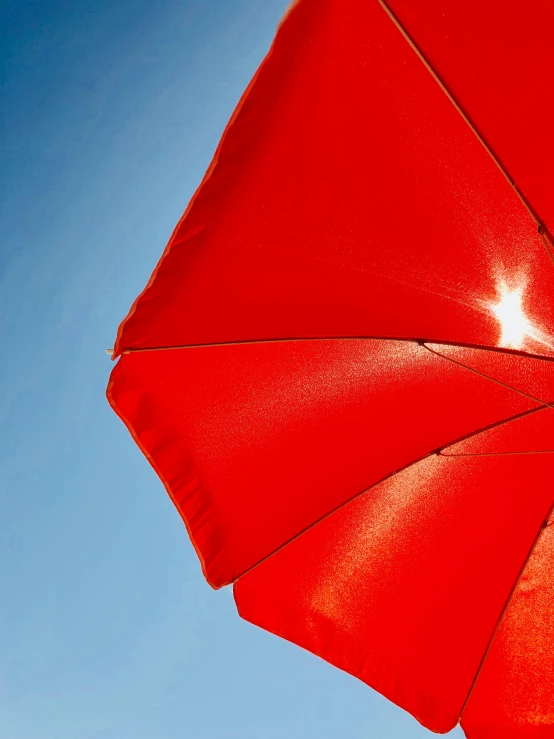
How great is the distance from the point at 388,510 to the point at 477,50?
1.55 metres

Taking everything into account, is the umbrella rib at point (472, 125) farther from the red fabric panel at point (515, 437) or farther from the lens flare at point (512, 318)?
the red fabric panel at point (515, 437)

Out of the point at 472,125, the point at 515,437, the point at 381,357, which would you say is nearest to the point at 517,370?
the point at 515,437

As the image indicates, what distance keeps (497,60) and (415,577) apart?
173cm

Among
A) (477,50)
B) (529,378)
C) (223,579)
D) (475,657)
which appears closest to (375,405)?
(529,378)

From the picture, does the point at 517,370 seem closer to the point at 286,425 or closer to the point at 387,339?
the point at 387,339

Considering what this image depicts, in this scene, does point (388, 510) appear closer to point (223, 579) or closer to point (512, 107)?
point (223, 579)

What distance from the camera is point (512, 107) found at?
5.00ft

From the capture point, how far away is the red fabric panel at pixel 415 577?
2.28 metres

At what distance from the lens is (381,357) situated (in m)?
2.19

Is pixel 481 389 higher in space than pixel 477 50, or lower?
lower

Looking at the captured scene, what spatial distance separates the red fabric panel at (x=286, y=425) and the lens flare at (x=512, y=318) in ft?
0.76

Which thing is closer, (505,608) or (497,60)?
(497,60)

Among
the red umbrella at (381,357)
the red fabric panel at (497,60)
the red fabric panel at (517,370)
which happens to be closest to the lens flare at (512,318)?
the red umbrella at (381,357)

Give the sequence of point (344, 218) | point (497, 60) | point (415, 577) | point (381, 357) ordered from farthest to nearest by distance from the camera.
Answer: point (415, 577) < point (381, 357) < point (344, 218) < point (497, 60)
